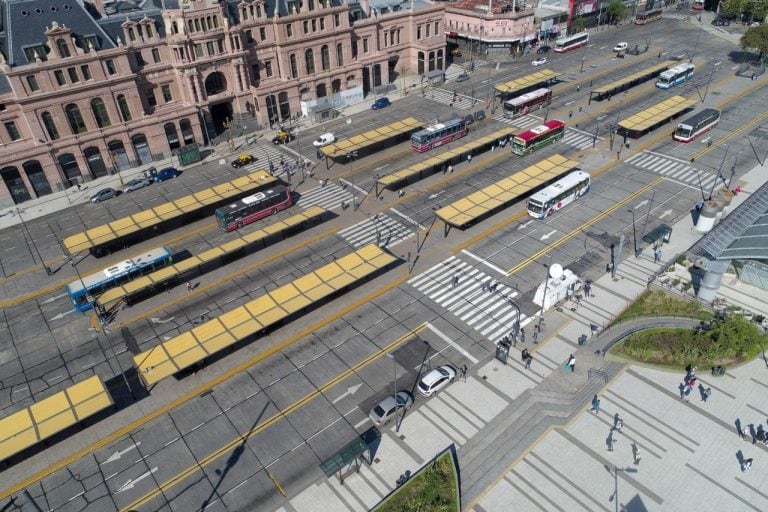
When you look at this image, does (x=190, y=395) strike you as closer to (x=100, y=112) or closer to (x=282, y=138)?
(x=100, y=112)

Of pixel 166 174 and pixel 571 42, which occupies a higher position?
pixel 571 42

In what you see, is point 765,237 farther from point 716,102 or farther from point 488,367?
point 716,102

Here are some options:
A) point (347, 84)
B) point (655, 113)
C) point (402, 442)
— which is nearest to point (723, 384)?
point (402, 442)

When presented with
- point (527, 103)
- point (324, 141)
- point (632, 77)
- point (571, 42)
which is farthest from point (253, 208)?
point (571, 42)

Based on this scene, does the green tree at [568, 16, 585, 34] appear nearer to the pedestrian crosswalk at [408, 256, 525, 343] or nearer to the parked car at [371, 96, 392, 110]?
the parked car at [371, 96, 392, 110]

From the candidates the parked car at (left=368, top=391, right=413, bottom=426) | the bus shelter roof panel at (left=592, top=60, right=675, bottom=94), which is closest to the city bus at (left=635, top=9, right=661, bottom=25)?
the bus shelter roof panel at (left=592, top=60, right=675, bottom=94)

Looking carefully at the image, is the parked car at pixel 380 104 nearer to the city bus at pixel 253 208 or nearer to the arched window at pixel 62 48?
the city bus at pixel 253 208
